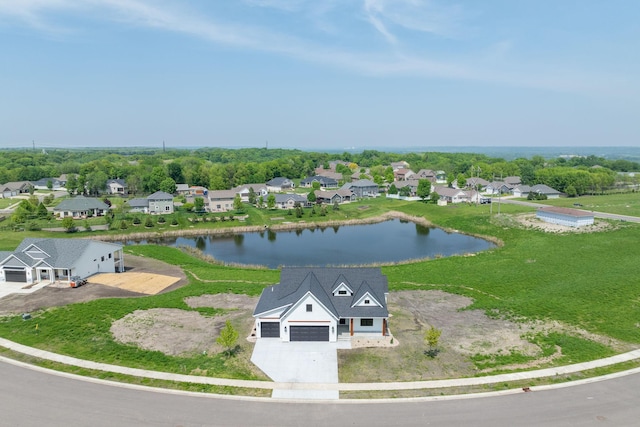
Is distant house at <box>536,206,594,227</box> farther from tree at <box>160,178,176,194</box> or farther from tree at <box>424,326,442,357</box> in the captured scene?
tree at <box>160,178,176,194</box>

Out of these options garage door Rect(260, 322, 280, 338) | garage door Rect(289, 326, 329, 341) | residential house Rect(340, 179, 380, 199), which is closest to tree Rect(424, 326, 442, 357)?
garage door Rect(289, 326, 329, 341)

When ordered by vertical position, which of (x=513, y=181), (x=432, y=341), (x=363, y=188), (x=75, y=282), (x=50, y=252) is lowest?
(x=432, y=341)

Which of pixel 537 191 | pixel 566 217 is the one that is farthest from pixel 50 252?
pixel 537 191

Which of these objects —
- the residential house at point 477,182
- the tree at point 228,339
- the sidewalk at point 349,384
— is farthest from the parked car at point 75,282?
the residential house at point 477,182

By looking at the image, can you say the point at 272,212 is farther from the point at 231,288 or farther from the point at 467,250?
the point at 231,288

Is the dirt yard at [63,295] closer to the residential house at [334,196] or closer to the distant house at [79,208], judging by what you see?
the distant house at [79,208]

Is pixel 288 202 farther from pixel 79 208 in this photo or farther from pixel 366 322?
pixel 366 322
